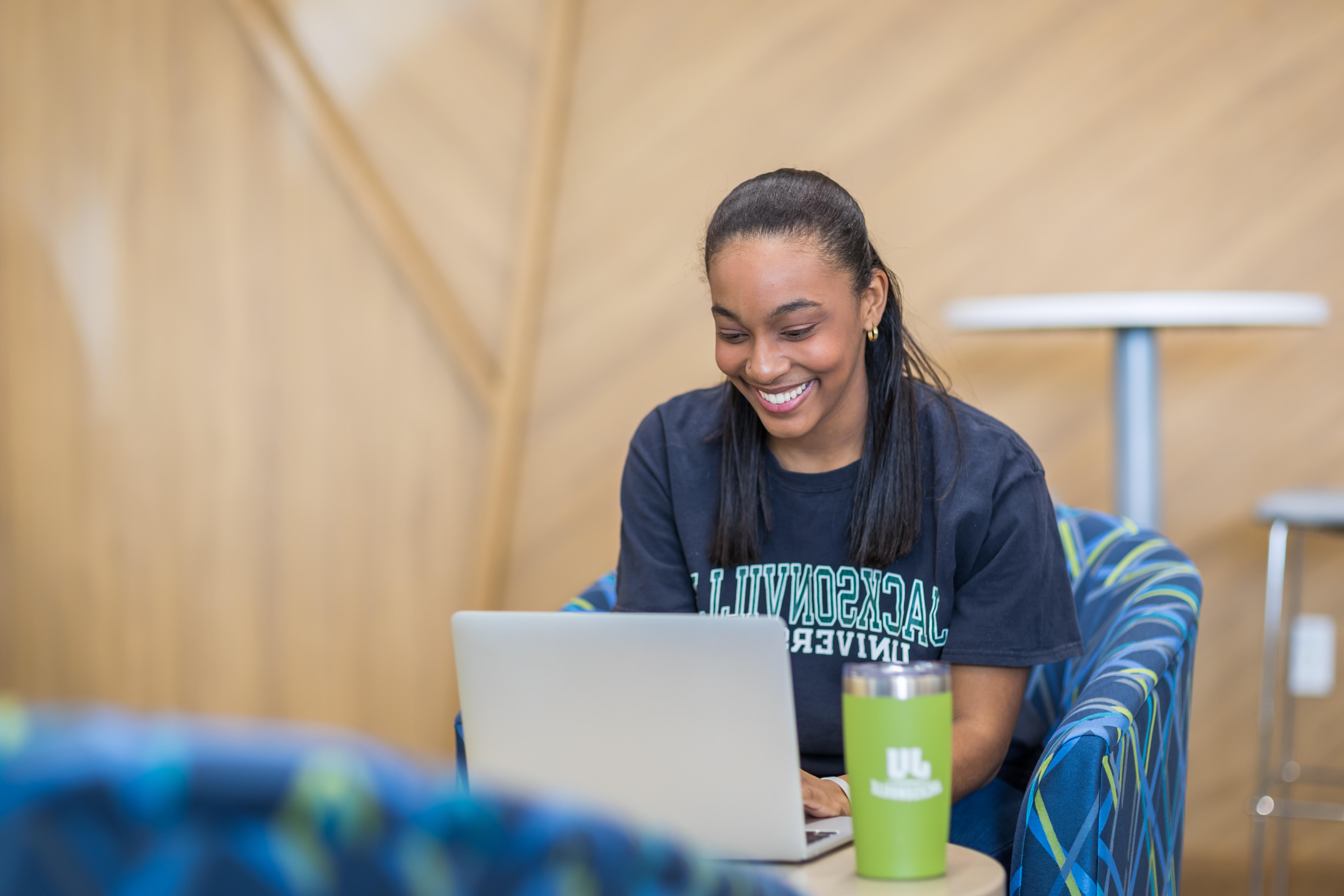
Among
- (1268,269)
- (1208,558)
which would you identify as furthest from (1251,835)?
(1268,269)

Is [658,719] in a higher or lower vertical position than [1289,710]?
higher

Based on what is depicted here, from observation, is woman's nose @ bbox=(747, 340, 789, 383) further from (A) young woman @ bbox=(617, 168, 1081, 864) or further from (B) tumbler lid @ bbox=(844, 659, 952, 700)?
(B) tumbler lid @ bbox=(844, 659, 952, 700)

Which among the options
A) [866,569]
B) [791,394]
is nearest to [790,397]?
[791,394]

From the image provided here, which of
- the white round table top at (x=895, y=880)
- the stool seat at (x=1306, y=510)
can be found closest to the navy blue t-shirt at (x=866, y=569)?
the white round table top at (x=895, y=880)

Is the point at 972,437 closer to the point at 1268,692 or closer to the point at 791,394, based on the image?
the point at 791,394

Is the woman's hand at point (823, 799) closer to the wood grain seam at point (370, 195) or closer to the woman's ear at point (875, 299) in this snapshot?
the woman's ear at point (875, 299)

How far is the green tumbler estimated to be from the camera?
84 cm

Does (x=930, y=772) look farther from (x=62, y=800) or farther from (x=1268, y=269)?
(x=1268, y=269)

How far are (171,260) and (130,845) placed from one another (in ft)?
10.6

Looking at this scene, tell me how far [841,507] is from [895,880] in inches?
26.2

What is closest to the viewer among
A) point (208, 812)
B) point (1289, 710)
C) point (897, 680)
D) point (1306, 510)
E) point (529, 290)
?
point (208, 812)

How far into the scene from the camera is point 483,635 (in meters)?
0.97

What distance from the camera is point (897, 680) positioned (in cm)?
84

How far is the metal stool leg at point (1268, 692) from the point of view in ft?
8.03
